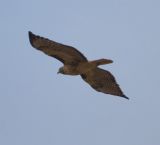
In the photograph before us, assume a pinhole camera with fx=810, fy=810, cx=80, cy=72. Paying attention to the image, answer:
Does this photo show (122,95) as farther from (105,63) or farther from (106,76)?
(105,63)

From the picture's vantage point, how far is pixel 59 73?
2311 centimetres

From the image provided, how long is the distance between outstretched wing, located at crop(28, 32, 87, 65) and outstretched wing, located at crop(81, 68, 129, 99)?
2.72 ft

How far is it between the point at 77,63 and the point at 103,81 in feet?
5.61

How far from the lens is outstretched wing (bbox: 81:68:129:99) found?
23.5 metres

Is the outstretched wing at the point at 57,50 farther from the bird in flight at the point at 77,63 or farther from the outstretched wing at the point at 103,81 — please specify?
the outstretched wing at the point at 103,81

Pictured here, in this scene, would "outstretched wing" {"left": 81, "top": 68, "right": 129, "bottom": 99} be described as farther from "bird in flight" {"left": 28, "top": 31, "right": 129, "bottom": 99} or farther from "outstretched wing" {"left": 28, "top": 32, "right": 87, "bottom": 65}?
"outstretched wing" {"left": 28, "top": 32, "right": 87, "bottom": 65}

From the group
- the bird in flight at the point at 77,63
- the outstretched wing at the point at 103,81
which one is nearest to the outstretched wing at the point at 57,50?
the bird in flight at the point at 77,63

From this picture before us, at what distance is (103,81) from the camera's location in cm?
2400

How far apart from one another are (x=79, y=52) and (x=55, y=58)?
4.49ft

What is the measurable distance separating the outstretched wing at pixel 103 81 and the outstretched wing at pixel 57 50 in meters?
0.83

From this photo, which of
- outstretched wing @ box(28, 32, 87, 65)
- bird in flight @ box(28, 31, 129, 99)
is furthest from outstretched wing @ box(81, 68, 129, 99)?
outstretched wing @ box(28, 32, 87, 65)

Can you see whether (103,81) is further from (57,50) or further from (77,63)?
(57,50)

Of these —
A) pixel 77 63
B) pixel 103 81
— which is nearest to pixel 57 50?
pixel 77 63

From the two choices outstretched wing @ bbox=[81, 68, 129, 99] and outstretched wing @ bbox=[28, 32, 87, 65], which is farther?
outstretched wing @ bbox=[81, 68, 129, 99]
